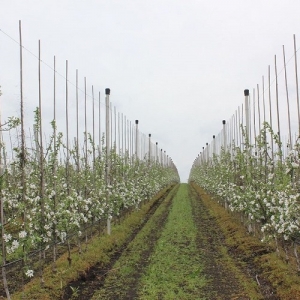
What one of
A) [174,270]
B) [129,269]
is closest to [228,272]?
[174,270]

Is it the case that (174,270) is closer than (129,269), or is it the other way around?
(174,270)

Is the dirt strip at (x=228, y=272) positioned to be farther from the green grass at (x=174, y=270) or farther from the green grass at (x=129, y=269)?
the green grass at (x=129, y=269)

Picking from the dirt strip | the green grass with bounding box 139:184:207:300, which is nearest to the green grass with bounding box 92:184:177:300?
the green grass with bounding box 139:184:207:300

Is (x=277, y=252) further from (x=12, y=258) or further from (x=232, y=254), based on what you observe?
(x=12, y=258)

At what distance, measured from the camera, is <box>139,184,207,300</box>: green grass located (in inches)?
322

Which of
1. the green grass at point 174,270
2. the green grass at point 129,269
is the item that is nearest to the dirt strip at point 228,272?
the green grass at point 174,270

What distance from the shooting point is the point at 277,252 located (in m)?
10.7

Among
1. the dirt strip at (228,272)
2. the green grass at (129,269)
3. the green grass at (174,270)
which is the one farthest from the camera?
the green grass at (129,269)

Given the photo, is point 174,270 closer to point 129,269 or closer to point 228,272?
point 129,269

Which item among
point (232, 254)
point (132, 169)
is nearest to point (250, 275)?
point (232, 254)

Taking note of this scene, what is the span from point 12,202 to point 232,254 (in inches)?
328

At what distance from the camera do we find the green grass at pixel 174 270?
819cm

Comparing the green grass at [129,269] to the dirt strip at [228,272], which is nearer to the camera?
the dirt strip at [228,272]

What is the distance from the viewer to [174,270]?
9.81m
